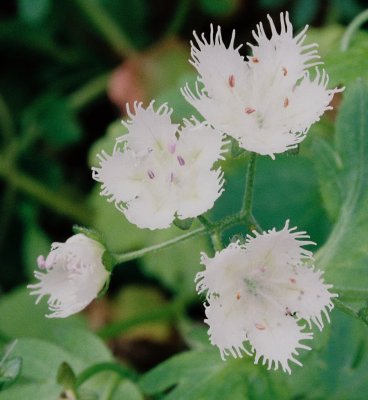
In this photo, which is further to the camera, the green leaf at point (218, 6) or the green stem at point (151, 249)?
the green leaf at point (218, 6)

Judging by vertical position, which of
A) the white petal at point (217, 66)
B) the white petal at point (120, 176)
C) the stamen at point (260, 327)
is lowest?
the stamen at point (260, 327)

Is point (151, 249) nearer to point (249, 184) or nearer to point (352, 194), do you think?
point (249, 184)

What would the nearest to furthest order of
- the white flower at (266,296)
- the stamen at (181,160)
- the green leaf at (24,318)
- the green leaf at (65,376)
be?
the white flower at (266,296), the stamen at (181,160), the green leaf at (65,376), the green leaf at (24,318)

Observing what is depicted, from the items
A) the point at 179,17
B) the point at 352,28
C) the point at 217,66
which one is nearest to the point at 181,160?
the point at 217,66

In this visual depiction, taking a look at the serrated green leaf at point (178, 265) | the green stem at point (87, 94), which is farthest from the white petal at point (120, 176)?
the green stem at point (87, 94)

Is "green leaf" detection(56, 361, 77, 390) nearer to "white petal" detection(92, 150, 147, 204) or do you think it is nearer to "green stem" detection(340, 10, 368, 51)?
"white petal" detection(92, 150, 147, 204)

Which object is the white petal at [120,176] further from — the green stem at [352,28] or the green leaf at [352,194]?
the green stem at [352,28]

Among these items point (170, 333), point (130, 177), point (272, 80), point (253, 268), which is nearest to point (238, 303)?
point (253, 268)

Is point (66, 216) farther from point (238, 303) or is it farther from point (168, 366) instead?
point (238, 303)

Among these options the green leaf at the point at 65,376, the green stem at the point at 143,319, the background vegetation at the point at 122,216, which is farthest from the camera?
the green stem at the point at 143,319
